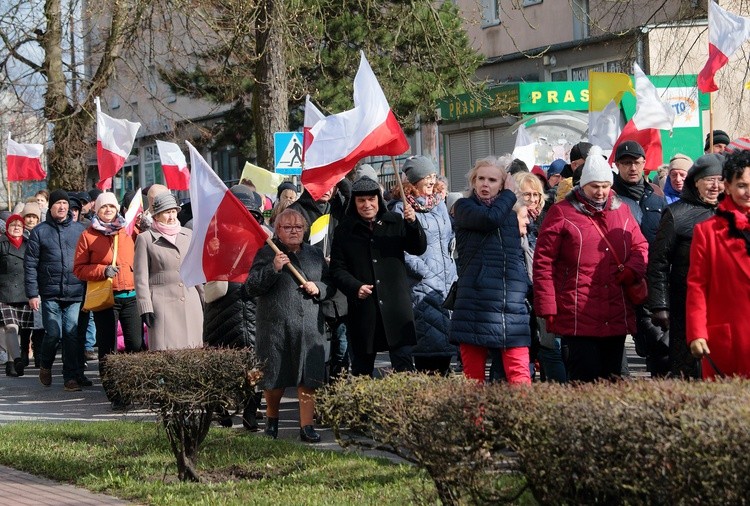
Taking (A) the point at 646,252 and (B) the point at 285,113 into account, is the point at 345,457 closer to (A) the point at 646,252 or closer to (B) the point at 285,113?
(A) the point at 646,252

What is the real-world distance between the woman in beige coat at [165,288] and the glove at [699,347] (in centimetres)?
548

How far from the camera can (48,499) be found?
7.78m

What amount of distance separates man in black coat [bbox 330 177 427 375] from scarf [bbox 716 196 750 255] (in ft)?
9.83

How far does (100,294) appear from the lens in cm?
Result: 1289

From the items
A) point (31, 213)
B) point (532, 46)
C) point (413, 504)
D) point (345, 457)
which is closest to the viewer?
point (413, 504)

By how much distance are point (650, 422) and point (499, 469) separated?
95cm

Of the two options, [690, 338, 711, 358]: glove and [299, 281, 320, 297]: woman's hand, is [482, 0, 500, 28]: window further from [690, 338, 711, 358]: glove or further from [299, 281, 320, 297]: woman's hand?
[690, 338, 711, 358]: glove

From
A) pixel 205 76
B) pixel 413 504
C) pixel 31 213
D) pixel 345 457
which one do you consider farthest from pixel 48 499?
pixel 205 76

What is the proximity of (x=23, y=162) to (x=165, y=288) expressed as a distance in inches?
430

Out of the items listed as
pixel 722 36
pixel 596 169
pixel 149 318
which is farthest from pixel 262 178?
pixel 596 169

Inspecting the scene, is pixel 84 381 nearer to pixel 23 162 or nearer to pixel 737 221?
pixel 23 162

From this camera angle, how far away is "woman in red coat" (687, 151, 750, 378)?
6.51 meters

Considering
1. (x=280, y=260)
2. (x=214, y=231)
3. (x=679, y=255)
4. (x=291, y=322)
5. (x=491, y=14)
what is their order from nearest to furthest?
(x=679, y=255), (x=214, y=231), (x=280, y=260), (x=291, y=322), (x=491, y=14)

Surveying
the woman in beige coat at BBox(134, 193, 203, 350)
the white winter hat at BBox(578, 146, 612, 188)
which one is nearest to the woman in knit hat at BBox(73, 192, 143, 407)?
the woman in beige coat at BBox(134, 193, 203, 350)
